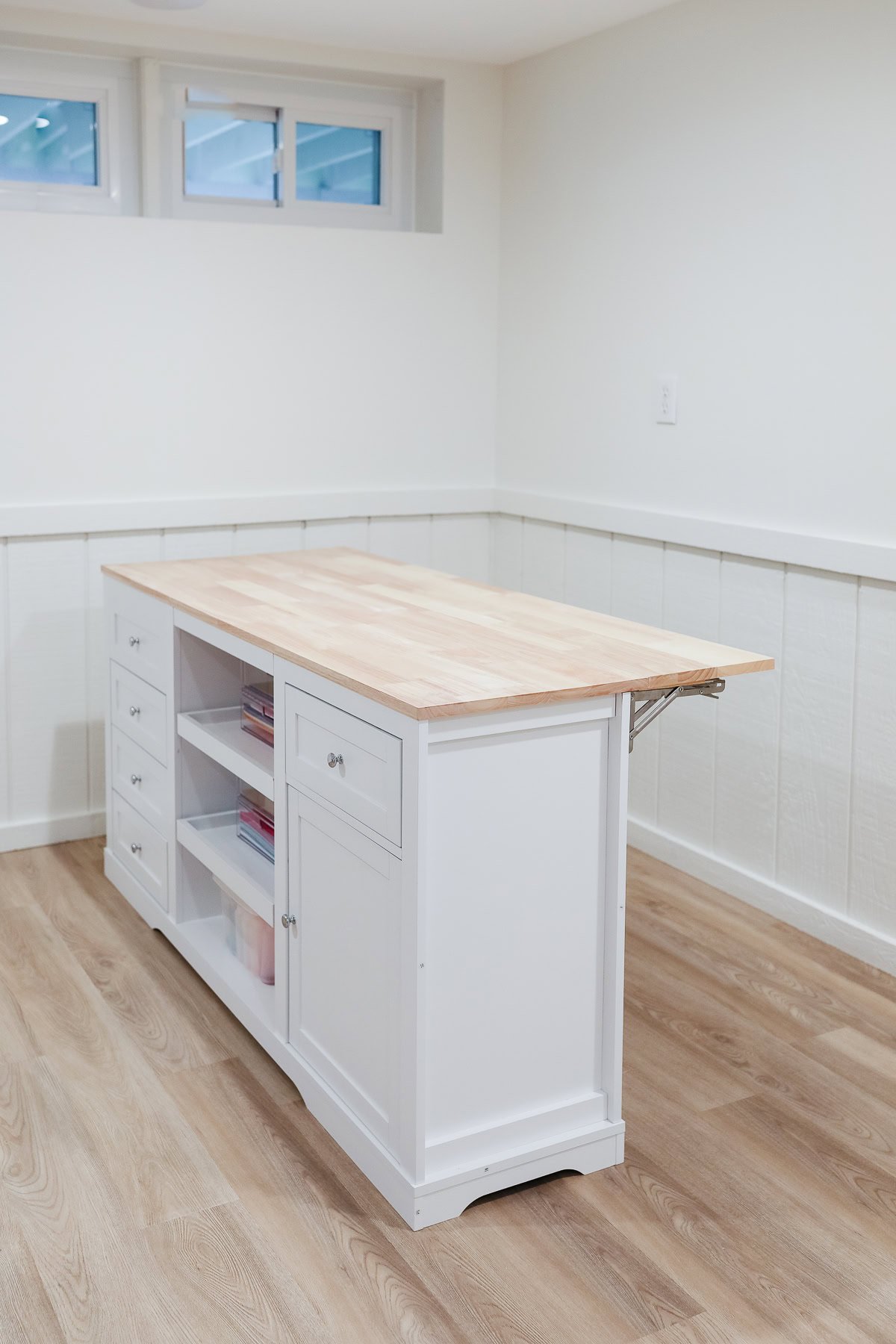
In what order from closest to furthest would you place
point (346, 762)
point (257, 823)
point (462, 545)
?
point (346, 762) < point (257, 823) < point (462, 545)

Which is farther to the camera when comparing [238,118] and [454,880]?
[238,118]

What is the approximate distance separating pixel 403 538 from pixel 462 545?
0.20 metres

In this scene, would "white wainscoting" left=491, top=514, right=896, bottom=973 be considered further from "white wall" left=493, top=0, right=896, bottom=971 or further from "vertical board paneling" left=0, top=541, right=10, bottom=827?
"vertical board paneling" left=0, top=541, right=10, bottom=827

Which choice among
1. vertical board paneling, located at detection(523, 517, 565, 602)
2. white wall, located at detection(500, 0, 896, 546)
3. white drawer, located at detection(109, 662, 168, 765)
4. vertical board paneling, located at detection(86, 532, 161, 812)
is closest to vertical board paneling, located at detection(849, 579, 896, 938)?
white wall, located at detection(500, 0, 896, 546)

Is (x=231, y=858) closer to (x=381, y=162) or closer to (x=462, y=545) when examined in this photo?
(x=462, y=545)

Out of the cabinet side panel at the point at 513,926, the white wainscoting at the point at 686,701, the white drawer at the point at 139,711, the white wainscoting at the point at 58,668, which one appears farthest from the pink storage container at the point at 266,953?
the white wainscoting at the point at 686,701

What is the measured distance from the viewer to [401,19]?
3.08m

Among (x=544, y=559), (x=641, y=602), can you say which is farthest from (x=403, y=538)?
(x=641, y=602)

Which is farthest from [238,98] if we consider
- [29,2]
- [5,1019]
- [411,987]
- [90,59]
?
[411,987]

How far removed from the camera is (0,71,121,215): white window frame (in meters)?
3.20

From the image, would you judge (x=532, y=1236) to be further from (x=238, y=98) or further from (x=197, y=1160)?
(x=238, y=98)

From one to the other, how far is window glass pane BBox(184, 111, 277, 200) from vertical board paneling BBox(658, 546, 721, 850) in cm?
153

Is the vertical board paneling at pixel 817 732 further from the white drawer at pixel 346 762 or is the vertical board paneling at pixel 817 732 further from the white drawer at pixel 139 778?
the white drawer at pixel 139 778

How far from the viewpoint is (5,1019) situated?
2.40 metres
